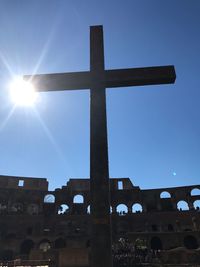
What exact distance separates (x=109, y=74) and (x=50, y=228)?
33.8 m

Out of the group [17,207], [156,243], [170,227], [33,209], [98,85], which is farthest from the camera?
[33,209]

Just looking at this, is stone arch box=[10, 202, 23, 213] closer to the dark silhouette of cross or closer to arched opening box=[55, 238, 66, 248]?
arched opening box=[55, 238, 66, 248]

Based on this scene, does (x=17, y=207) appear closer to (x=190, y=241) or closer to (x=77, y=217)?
(x=77, y=217)

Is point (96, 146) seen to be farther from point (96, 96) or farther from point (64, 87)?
point (64, 87)

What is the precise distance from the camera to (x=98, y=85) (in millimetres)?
7543

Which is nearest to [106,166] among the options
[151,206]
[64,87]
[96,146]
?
[96,146]

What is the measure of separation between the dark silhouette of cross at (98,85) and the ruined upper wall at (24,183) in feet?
116

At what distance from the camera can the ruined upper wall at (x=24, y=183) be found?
40653 millimetres

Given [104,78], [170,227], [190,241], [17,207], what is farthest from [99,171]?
[17,207]

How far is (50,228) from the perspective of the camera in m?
38.1

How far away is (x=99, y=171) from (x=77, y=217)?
33.9 m

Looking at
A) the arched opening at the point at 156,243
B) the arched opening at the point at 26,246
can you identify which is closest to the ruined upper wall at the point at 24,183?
the arched opening at the point at 26,246

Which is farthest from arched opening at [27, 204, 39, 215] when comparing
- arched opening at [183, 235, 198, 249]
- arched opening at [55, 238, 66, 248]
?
arched opening at [183, 235, 198, 249]

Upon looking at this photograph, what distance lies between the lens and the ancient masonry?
3394 cm
